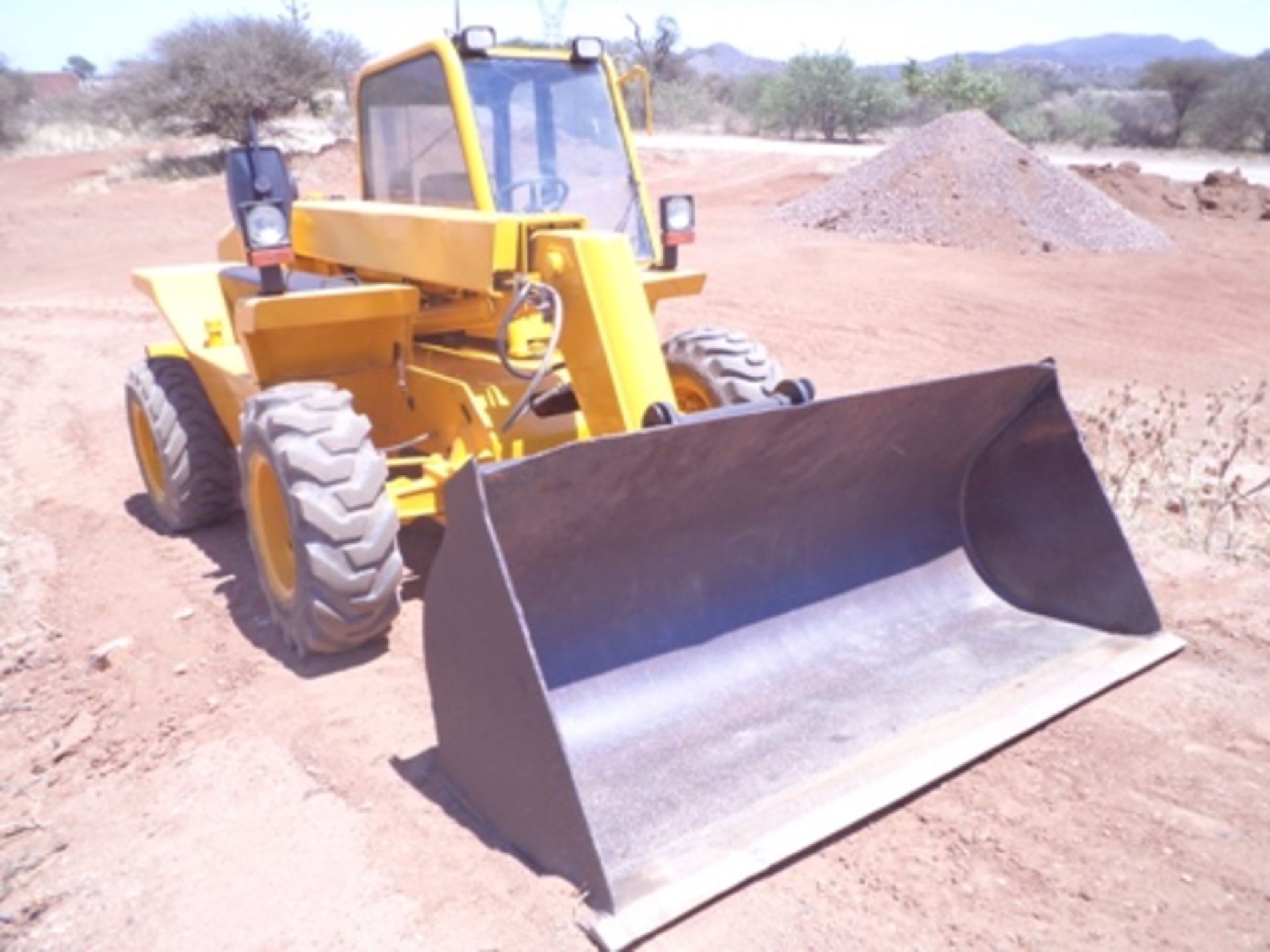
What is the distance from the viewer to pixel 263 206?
13.8 ft

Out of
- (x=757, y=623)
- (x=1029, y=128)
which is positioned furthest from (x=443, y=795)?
(x=1029, y=128)

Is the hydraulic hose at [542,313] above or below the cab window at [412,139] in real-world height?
below

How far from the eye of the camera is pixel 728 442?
11.0ft

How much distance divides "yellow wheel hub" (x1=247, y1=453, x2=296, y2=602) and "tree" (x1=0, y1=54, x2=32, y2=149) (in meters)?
35.7

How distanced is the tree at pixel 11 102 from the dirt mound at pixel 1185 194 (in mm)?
31527

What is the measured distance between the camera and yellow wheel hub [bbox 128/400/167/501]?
5.70 m

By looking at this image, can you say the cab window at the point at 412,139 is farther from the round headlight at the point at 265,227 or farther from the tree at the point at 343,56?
the tree at the point at 343,56

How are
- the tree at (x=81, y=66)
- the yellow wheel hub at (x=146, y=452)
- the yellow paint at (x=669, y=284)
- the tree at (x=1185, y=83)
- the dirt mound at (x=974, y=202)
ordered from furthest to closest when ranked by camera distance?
the tree at (x=81, y=66) → the tree at (x=1185, y=83) → the dirt mound at (x=974, y=202) → the yellow wheel hub at (x=146, y=452) → the yellow paint at (x=669, y=284)

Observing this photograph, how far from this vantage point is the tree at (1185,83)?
121 ft

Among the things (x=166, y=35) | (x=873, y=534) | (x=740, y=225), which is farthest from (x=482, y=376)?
(x=166, y=35)

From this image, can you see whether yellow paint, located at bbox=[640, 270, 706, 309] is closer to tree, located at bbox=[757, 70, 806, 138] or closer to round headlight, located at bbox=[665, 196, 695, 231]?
round headlight, located at bbox=[665, 196, 695, 231]

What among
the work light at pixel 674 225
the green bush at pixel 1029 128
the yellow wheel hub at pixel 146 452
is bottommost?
the yellow wheel hub at pixel 146 452

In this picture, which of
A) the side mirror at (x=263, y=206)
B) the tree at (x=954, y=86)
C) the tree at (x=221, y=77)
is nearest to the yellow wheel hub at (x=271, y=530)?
the side mirror at (x=263, y=206)

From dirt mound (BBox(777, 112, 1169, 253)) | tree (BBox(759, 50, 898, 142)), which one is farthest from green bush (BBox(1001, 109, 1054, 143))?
dirt mound (BBox(777, 112, 1169, 253))
